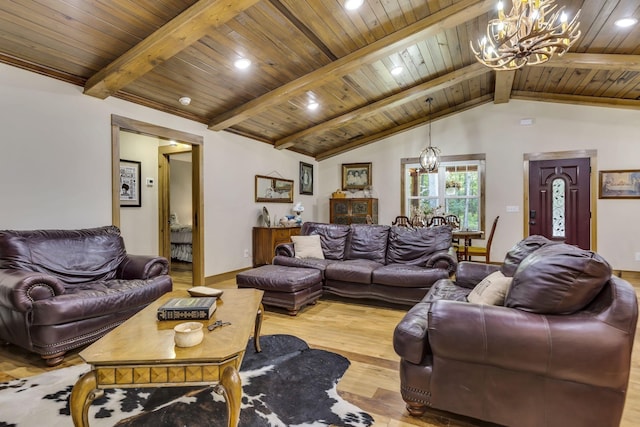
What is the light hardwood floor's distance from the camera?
187cm

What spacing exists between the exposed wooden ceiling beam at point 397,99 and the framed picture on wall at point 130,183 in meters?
2.47

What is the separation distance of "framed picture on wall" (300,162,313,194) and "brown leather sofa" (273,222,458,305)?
2655 millimetres

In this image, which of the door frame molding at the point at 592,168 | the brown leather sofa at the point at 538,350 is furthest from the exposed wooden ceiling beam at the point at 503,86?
the brown leather sofa at the point at 538,350

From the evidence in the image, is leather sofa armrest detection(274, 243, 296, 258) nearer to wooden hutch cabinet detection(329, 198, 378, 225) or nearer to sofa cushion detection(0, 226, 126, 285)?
sofa cushion detection(0, 226, 126, 285)

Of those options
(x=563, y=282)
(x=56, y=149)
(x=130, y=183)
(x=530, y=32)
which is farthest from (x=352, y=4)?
(x=130, y=183)

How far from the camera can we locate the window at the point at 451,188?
6688 mm

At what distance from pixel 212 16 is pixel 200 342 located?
8.01ft

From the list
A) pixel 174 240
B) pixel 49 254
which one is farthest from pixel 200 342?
pixel 174 240

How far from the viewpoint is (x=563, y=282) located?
60.6 inches

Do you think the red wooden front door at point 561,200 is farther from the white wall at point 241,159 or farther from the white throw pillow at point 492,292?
the white throw pillow at point 492,292

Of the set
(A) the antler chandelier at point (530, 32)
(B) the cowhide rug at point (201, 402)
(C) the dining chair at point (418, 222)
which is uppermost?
(A) the antler chandelier at point (530, 32)

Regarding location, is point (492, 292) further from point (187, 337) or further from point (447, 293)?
point (187, 337)

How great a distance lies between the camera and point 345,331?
10.2 feet

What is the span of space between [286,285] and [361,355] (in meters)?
1.17
